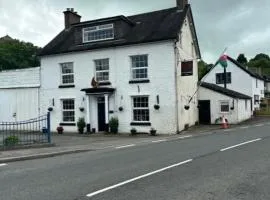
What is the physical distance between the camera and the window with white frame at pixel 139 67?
28.3m

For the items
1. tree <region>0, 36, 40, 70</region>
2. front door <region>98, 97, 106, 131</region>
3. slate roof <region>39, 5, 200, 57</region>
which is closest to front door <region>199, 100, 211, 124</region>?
slate roof <region>39, 5, 200, 57</region>

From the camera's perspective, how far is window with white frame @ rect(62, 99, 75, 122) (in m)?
31.1

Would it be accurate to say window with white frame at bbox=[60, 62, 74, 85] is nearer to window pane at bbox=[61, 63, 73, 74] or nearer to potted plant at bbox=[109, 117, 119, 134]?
window pane at bbox=[61, 63, 73, 74]

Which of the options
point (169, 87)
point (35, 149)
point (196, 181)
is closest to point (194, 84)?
point (169, 87)

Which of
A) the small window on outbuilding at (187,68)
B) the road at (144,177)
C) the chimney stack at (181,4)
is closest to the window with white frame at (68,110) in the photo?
the small window on outbuilding at (187,68)

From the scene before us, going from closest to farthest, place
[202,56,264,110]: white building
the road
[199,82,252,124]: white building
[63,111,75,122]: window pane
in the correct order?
1. the road
2. [63,111,75,122]: window pane
3. [199,82,252,124]: white building
4. [202,56,264,110]: white building

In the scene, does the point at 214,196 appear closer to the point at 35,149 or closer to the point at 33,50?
the point at 35,149

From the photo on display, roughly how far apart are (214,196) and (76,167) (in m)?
5.22

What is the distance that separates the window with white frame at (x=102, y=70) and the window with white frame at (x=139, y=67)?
2219 millimetres

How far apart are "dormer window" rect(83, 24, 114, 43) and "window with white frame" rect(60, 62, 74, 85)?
246 cm

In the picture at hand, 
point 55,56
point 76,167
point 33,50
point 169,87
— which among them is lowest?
point 76,167

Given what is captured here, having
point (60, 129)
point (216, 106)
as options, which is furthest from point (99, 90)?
point (216, 106)

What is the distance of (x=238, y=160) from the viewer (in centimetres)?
1181

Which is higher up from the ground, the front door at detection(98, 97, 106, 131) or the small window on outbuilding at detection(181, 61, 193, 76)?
the small window on outbuilding at detection(181, 61, 193, 76)
